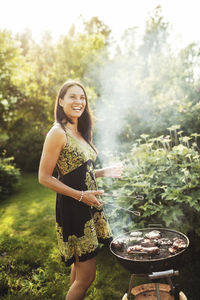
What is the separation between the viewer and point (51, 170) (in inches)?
80.0

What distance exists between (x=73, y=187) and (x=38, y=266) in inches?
96.9

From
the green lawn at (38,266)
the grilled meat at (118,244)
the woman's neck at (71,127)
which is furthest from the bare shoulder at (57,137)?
the green lawn at (38,266)

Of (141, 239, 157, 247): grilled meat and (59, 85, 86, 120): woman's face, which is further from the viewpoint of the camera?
(141, 239, 157, 247): grilled meat

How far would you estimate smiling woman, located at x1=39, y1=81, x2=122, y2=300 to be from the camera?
203 centimetres

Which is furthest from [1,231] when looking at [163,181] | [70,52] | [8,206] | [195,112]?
[70,52]

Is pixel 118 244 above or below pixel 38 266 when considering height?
above

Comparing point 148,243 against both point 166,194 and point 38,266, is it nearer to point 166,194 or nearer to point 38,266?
point 166,194

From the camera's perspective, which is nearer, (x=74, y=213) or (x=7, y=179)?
(x=74, y=213)

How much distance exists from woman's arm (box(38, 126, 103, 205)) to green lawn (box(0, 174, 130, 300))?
5.98 feet

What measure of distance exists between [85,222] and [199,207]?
4.97 ft

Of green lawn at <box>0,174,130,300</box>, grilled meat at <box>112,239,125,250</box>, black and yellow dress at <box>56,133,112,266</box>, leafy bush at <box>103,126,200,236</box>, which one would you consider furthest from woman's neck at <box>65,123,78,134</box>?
green lawn at <box>0,174,130,300</box>

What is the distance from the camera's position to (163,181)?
11.6ft

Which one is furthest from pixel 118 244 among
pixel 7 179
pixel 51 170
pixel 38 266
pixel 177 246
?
pixel 7 179

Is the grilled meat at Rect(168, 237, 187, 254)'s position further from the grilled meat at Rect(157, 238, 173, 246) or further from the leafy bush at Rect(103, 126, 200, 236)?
the leafy bush at Rect(103, 126, 200, 236)
